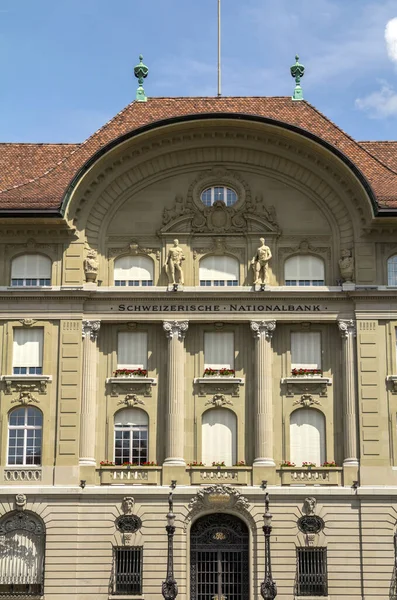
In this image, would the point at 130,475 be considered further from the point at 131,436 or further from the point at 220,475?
the point at 220,475

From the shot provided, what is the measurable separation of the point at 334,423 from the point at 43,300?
12877 mm

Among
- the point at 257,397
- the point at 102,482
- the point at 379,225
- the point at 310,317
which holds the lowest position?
the point at 102,482

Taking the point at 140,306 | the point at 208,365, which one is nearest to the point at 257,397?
the point at 208,365

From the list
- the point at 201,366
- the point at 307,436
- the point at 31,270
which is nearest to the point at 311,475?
the point at 307,436

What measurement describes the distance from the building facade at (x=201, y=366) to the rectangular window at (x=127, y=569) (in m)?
0.08

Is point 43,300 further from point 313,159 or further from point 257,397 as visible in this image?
point 313,159

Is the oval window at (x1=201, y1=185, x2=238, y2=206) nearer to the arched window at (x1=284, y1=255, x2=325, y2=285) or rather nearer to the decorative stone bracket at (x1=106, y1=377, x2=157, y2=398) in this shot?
the arched window at (x1=284, y1=255, x2=325, y2=285)

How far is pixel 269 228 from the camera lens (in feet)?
148

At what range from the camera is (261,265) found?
44.3m

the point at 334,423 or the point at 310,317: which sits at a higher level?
the point at 310,317

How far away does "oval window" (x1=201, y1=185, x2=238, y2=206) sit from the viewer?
150 feet

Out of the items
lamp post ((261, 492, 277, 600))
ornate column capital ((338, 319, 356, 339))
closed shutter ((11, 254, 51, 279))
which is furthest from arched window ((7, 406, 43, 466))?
ornate column capital ((338, 319, 356, 339))

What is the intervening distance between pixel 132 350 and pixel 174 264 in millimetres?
3968

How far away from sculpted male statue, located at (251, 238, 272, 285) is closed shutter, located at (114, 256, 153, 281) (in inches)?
174
